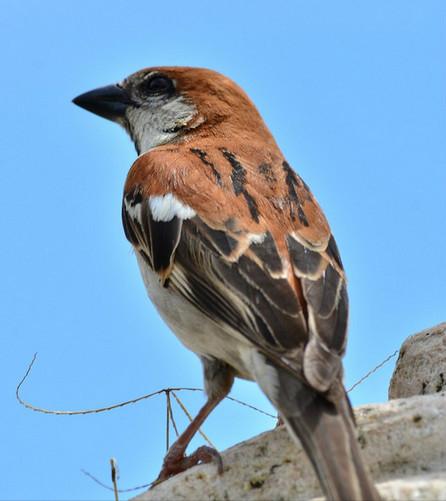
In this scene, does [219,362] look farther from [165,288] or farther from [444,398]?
[444,398]

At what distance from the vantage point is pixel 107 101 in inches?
347

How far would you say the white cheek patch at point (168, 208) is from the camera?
20.8ft

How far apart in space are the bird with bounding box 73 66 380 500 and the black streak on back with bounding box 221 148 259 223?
12 mm

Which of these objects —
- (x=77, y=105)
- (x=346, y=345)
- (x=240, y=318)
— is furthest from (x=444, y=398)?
(x=77, y=105)

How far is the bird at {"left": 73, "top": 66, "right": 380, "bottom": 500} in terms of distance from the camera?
5.08 meters

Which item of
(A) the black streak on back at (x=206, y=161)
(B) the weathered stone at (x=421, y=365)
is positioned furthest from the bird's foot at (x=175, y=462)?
(A) the black streak on back at (x=206, y=161)

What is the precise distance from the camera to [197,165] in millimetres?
6824

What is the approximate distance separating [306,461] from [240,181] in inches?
80.4

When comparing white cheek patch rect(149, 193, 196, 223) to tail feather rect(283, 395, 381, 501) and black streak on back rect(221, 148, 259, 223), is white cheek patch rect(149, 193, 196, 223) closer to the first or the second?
black streak on back rect(221, 148, 259, 223)

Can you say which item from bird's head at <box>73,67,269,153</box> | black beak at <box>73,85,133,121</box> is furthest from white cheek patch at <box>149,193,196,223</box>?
black beak at <box>73,85,133,121</box>

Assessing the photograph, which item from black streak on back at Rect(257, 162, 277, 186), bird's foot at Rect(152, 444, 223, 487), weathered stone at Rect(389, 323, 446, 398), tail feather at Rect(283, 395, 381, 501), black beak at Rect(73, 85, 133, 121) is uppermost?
black beak at Rect(73, 85, 133, 121)

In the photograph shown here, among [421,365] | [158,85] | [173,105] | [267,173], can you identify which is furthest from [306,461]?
[158,85]

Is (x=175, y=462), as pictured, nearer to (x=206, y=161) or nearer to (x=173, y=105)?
(x=206, y=161)

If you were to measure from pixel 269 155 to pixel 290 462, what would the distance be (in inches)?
107
